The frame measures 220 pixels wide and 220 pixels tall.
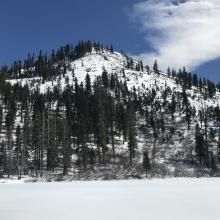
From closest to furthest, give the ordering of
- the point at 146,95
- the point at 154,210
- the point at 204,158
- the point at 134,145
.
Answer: the point at 154,210, the point at 134,145, the point at 204,158, the point at 146,95

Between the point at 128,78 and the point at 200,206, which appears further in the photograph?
the point at 128,78

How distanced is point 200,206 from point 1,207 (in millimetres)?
9349

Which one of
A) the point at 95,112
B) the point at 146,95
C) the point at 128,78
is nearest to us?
the point at 95,112

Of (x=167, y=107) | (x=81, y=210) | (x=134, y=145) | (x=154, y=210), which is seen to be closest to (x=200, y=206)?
(x=154, y=210)

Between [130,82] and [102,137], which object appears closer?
[102,137]

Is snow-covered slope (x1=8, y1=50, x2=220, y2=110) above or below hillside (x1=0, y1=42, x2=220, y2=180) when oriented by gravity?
above

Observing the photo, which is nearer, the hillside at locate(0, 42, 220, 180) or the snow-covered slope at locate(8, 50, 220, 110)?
the hillside at locate(0, 42, 220, 180)

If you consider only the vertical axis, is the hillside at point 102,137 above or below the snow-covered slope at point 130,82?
below

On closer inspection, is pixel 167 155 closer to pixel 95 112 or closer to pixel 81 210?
pixel 95 112

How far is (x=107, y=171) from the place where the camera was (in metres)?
69.4

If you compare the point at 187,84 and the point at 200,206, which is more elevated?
the point at 187,84

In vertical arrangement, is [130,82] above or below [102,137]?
above

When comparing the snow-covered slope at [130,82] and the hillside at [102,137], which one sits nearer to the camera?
the hillside at [102,137]

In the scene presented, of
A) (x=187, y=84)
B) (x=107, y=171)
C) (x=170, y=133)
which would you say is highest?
(x=187, y=84)
